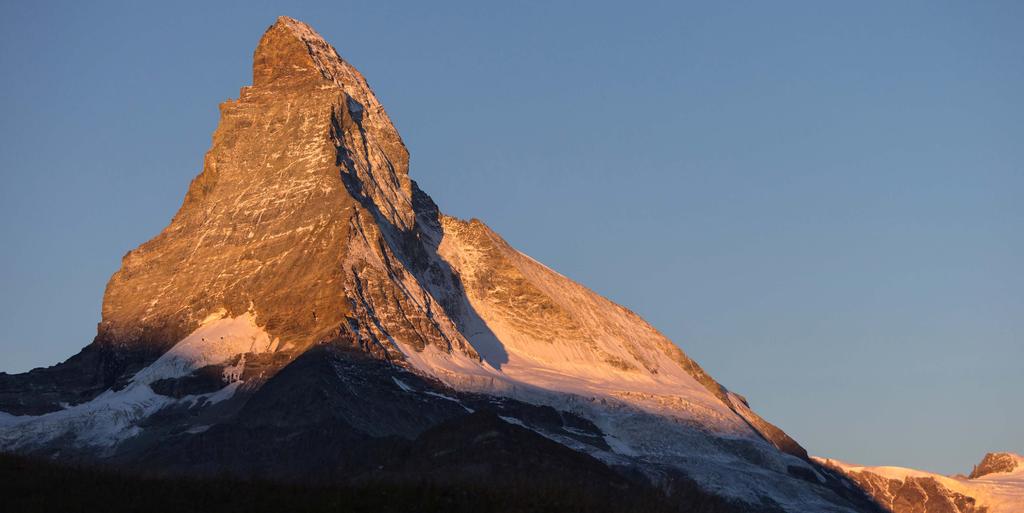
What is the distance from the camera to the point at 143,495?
87.1 metres

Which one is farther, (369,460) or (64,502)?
(369,460)

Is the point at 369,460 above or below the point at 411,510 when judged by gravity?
above

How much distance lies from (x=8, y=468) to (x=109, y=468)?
7482 millimetres

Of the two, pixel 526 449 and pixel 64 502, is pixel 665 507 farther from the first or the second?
pixel 526 449

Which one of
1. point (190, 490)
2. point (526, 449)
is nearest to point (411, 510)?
point (190, 490)

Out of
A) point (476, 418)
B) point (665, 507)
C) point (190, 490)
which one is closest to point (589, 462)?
point (476, 418)

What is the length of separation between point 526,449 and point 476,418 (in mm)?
14088

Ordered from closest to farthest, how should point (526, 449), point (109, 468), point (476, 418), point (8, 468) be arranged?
point (8, 468) → point (109, 468) → point (526, 449) → point (476, 418)

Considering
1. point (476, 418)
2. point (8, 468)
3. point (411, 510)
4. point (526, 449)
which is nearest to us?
point (411, 510)

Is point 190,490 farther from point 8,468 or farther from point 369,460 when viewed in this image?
point 369,460

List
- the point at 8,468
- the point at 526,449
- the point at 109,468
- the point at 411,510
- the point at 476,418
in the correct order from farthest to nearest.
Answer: the point at 476,418 < the point at 526,449 < the point at 109,468 < the point at 8,468 < the point at 411,510

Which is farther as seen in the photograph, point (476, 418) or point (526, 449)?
point (476, 418)

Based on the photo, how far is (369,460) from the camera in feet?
611

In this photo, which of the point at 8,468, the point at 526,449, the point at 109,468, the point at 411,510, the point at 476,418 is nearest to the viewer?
the point at 411,510
